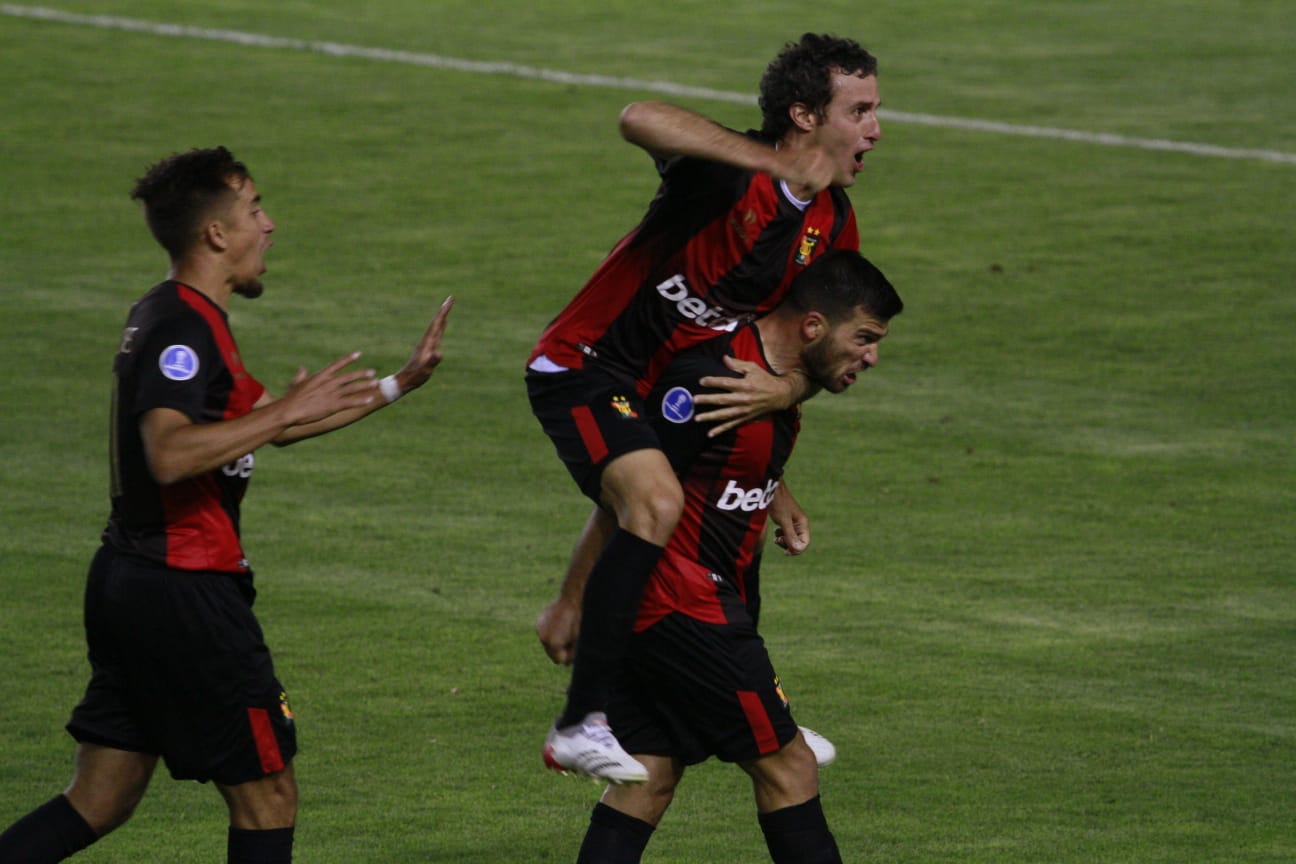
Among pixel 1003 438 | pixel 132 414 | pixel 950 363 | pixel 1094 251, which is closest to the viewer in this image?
pixel 132 414

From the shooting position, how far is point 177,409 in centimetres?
535

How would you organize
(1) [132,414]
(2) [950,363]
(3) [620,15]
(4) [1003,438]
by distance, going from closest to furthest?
1. (1) [132,414]
2. (4) [1003,438]
3. (2) [950,363]
4. (3) [620,15]

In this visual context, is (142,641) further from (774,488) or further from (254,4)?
(254,4)

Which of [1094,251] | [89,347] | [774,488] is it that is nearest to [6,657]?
[774,488]

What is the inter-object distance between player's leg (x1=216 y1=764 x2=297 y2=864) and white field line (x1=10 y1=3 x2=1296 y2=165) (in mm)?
15172

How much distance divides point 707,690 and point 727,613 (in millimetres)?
220

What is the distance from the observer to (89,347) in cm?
1428

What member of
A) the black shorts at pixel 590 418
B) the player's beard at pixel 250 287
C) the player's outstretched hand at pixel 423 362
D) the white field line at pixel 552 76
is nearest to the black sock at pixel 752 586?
the black shorts at pixel 590 418

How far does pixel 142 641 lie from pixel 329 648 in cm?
367

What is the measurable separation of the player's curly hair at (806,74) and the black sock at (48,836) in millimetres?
2697

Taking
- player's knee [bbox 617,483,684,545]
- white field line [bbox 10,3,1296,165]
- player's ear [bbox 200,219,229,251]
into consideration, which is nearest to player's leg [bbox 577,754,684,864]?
player's knee [bbox 617,483,684,545]

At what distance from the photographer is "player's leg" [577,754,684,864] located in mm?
5922

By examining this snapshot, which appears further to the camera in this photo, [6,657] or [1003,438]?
[1003,438]

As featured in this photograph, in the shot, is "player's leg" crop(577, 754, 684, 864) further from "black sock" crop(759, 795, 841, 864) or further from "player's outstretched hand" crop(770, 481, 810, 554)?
"player's outstretched hand" crop(770, 481, 810, 554)
